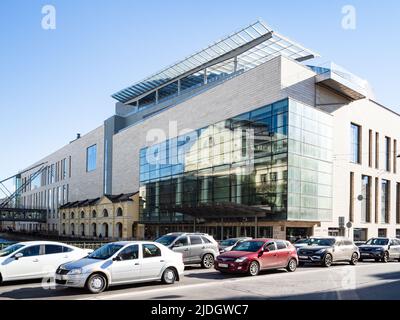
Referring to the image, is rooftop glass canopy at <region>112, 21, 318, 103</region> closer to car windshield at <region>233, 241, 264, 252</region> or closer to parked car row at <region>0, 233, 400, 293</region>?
parked car row at <region>0, 233, 400, 293</region>

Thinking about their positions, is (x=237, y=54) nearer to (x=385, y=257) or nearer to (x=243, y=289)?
(x=385, y=257)

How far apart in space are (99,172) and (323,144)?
165 feet

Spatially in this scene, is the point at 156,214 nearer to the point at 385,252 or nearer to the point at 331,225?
the point at 331,225

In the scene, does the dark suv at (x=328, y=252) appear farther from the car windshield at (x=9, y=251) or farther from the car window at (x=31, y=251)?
the car windshield at (x=9, y=251)

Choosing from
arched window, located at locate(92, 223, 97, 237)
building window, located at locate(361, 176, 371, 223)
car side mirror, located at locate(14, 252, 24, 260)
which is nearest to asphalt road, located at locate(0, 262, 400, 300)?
car side mirror, located at locate(14, 252, 24, 260)

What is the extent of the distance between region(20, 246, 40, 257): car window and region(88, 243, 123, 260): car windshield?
2.55 m

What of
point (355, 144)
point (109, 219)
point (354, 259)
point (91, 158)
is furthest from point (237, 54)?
point (91, 158)

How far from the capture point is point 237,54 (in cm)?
5131

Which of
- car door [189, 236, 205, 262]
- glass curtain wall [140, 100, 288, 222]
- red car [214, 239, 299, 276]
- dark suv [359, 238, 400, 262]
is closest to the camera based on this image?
red car [214, 239, 299, 276]

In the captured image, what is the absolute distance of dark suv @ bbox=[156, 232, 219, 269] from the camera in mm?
18547

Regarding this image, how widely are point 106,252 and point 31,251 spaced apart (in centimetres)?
312

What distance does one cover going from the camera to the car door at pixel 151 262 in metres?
13.2

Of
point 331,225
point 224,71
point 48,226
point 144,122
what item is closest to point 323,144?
point 331,225
